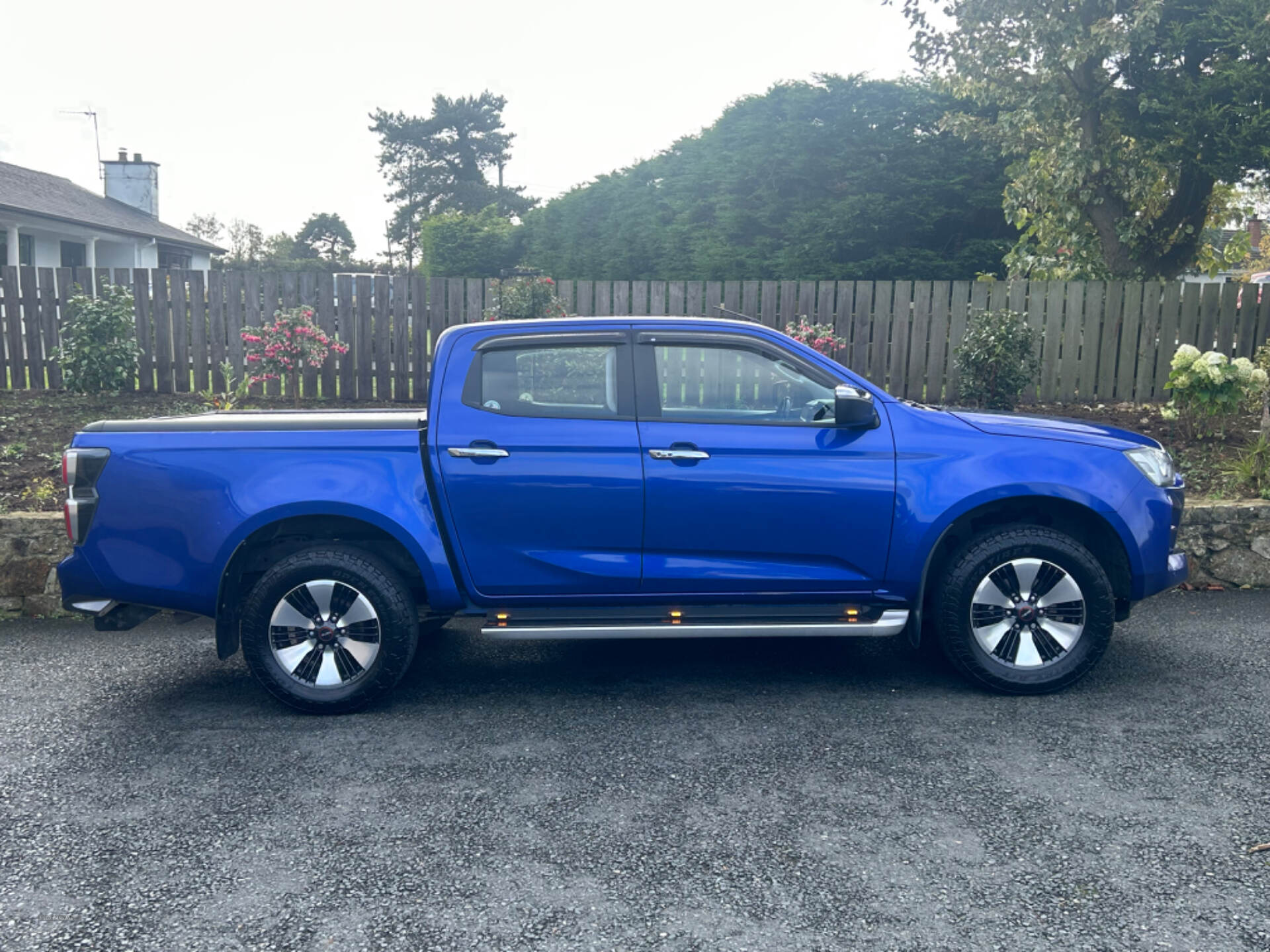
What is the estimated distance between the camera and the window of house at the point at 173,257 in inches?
1439

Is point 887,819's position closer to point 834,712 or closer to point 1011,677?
point 834,712

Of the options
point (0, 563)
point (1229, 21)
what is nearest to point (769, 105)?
point (1229, 21)

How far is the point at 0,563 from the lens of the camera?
265 inches

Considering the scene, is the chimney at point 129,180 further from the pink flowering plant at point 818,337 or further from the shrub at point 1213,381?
the shrub at point 1213,381

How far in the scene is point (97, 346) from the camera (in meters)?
11.1

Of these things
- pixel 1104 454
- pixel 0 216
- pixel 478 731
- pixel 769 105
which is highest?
pixel 769 105

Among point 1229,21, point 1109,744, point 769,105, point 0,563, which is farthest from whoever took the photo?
point 769,105

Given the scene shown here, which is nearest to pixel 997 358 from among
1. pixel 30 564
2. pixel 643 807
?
pixel 643 807

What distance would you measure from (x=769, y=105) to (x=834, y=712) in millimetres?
21649

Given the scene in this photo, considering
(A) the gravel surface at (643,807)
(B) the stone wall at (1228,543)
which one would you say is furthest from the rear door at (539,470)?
(B) the stone wall at (1228,543)

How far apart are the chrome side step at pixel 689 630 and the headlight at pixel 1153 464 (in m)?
1.40

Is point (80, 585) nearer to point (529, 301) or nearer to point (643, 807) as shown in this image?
point (643, 807)

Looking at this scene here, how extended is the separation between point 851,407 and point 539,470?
56.9 inches

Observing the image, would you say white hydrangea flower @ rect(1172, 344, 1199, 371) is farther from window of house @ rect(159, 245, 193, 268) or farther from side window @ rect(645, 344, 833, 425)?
window of house @ rect(159, 245, 193, 268)
